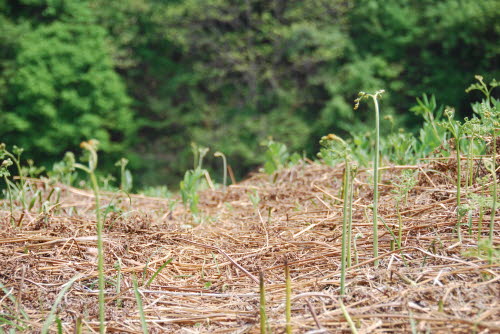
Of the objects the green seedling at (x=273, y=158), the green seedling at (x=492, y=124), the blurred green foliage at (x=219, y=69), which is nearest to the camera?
the green seedling at (x=492, y=124)

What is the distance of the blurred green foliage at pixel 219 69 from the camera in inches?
455

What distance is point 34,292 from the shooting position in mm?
1201

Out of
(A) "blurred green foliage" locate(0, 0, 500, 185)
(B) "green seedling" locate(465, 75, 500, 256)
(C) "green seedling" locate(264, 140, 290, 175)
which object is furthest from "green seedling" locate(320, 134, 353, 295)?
(A) "blurred green foliage" locate(0, 0, 500, 185)

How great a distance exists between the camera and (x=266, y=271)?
1303 mm

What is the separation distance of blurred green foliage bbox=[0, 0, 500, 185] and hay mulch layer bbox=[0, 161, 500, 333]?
9.61 metres

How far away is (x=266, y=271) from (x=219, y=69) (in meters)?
12.9

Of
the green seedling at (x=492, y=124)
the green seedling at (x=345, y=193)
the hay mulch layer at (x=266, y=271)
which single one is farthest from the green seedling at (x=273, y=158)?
the green seedling at (x=345, y=193)

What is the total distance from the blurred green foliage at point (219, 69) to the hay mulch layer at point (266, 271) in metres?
9.61

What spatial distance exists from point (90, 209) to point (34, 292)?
1.20 metres

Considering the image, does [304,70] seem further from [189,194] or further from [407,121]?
[189,194]

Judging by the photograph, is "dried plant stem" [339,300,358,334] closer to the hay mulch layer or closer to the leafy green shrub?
the hay mulch layer

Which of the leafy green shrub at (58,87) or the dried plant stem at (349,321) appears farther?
the leafy green shrub at (58,87)

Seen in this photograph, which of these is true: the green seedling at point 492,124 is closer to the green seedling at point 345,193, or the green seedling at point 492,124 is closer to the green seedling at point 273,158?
the green seedling at point 345,193

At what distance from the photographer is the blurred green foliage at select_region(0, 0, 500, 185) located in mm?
11555
